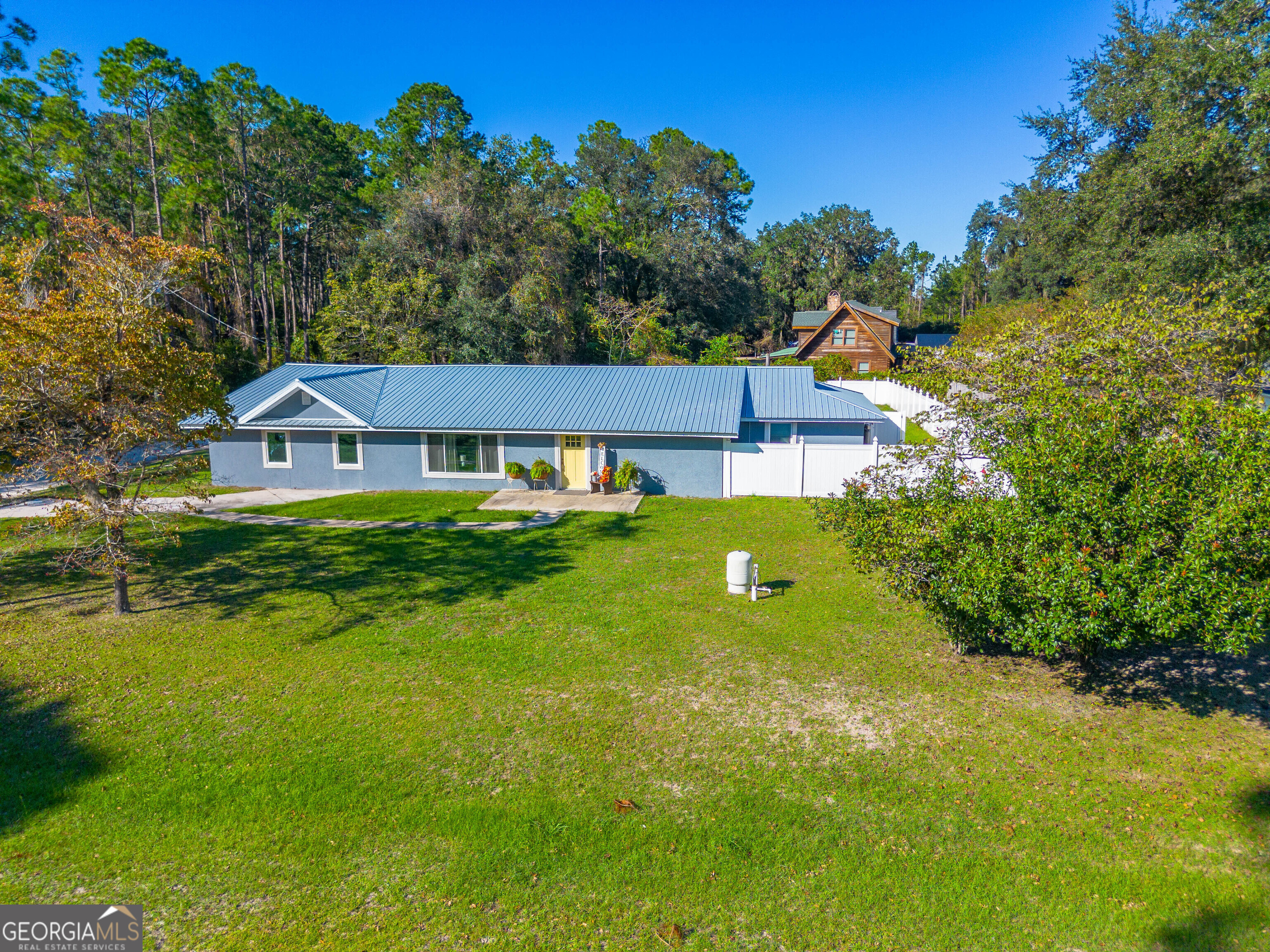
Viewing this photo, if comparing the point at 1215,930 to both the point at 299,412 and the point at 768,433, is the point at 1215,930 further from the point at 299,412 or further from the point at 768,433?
the point at 299,412

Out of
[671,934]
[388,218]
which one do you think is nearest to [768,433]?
[671,934]

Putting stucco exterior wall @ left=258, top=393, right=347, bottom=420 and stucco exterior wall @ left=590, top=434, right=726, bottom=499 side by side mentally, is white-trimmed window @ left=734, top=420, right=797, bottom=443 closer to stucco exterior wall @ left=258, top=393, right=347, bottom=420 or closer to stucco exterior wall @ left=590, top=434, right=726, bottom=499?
stucco exterior wall @ left=590, top=434, right=726, bottom=499

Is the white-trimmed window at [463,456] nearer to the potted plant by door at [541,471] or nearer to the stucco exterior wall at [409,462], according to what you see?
the stucco exterior wall at [409,462]

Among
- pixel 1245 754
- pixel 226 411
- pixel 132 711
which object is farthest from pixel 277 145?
pixel 1245 754

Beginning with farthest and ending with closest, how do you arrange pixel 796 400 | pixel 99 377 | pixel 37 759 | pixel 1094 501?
pixel 796 400, pixel 99 377, pixel 37 759, pixel 1094 501

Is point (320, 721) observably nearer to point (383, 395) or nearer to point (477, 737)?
point (477, 737)

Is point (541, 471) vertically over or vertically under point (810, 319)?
under

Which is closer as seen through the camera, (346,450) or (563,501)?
(563,501)

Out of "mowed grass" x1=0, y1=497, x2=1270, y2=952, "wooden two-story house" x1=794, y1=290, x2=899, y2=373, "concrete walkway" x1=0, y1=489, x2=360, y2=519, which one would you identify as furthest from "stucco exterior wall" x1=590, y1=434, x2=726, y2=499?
"wooden two-story house" x1=794, y1=290, x2=899, y2=373

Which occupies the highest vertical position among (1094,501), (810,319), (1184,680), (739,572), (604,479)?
(810,319)
